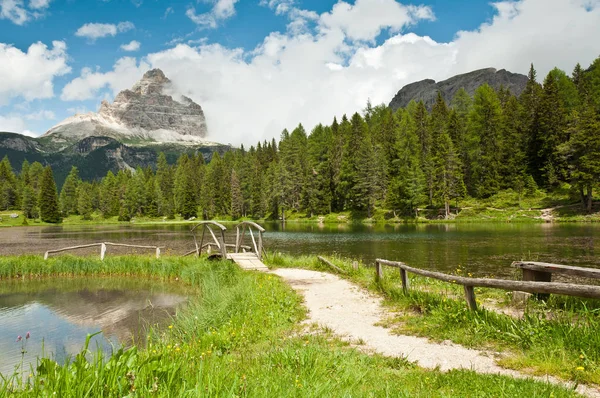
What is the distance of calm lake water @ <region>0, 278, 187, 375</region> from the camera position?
10.5 meters

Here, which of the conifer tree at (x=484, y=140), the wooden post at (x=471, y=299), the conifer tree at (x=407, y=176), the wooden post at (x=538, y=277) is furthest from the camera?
the conifer tree at (x=484, y=140)

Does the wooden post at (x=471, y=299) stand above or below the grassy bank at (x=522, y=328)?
above

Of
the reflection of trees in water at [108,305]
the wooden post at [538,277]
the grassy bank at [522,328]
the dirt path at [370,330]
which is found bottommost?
the reflection of trees in water at [108,305]

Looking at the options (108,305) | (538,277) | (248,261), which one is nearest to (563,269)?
(538,277)

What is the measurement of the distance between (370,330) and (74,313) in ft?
39.8

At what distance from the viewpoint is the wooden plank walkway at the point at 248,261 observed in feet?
58.2

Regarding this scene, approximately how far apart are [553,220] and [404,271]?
54.1m

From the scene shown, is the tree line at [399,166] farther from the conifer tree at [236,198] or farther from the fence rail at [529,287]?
the fence rail at [529,287]

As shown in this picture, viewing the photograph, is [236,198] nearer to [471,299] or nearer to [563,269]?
[471,299]

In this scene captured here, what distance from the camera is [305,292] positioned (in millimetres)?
13281

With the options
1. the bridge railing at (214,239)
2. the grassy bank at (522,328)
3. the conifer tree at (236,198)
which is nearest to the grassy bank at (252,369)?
the grassy bank at (522,328)

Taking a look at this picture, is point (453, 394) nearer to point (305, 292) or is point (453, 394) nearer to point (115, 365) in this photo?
point (115, 365)

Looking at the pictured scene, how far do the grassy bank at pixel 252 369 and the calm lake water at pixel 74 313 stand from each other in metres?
2.34

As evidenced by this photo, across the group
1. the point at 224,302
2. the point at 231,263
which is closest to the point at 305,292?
the point at 224,302
